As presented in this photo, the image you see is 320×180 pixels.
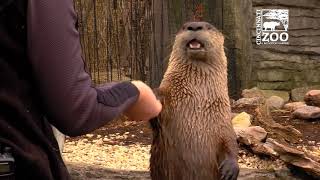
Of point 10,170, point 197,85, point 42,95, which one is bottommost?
point 197,85

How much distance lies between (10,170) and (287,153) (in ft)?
10.0

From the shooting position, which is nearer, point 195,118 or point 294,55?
point 195,118

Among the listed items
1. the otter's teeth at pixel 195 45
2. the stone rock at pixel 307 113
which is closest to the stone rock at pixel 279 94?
the stone rock at pixel 307 113

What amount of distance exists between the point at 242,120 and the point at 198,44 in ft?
4.98

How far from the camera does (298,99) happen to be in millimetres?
7105

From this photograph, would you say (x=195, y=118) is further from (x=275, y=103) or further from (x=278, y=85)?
(x=278, y=85)

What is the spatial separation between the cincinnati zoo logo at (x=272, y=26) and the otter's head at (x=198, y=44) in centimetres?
316

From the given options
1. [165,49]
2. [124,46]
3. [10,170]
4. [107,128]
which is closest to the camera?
[10,170]

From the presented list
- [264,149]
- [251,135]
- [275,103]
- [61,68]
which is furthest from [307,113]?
[61,68]

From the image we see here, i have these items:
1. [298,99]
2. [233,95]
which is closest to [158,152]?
[233,95]

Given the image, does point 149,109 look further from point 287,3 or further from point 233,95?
point 287,3

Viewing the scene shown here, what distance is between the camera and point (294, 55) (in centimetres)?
731

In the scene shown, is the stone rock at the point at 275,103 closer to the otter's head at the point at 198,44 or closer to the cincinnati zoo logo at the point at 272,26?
the cincinnati zoo logo at the point at 272,26

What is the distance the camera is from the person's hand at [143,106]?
1894 millimetres
